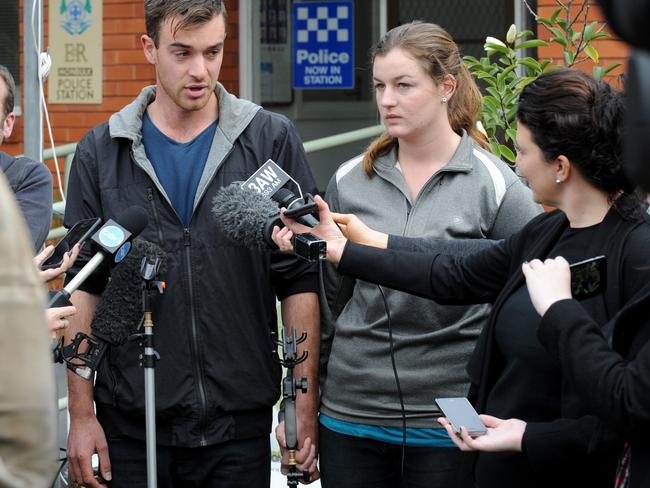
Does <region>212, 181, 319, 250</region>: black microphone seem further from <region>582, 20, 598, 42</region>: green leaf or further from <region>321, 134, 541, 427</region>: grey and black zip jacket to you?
<region>582, 20, 598, 42</region>: green leaf

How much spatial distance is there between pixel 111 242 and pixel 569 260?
1.23m

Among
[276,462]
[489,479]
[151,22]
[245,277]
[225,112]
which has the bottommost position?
[276,462]

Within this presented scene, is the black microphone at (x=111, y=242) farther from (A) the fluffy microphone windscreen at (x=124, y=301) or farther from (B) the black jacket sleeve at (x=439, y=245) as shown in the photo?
(B) the black jacket sleeve at (x=439, y=245)

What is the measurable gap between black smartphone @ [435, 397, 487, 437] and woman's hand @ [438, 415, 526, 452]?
13mm

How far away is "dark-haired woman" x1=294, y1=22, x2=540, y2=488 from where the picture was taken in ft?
11.6

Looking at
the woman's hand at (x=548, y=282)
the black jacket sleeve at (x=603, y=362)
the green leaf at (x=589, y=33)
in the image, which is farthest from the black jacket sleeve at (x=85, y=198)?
the green leaf at (x=589, y=33)

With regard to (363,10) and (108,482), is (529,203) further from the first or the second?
(363,10)

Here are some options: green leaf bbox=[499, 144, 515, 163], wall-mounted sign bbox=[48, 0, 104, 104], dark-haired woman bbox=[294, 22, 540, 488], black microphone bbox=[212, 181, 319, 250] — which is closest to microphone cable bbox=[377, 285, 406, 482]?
dark-haired woman bbox=[294, 22, 540, 488]

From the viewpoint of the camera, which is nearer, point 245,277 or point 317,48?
point 245,277

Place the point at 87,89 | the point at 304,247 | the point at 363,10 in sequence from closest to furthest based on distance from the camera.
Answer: the point at 304,247 → the point at 87,89 → the point at 363,10

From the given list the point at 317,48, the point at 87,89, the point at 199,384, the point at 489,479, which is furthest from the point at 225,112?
the point at 317,48

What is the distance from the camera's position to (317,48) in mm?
8883

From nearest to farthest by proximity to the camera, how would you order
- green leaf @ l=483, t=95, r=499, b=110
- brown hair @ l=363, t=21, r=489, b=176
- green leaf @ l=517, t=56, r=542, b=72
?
brown hair @ l=363, t=21, r=489, b=176, green leaf @ l=517, t=56, r=542, b=72, green leaf @ l=483, t=95, r=499, b=110

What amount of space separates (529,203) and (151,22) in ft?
4.21
